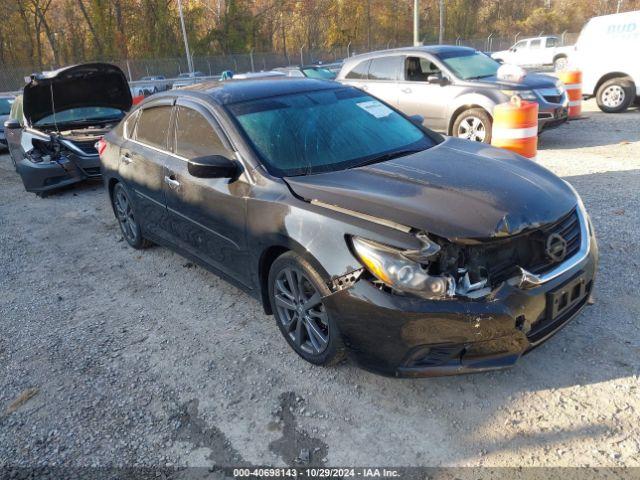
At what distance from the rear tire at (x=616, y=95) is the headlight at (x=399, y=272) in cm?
1039

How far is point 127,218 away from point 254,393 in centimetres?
311

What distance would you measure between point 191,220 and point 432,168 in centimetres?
187

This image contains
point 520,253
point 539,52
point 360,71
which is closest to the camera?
point 520,253

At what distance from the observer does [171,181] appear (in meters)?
4.04

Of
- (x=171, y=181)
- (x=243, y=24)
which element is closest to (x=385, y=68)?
(x=171, y=181)

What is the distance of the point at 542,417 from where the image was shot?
8.42 feet

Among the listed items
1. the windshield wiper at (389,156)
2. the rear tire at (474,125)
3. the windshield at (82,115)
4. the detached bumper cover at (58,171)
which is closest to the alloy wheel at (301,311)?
the windshield wiper at (389,156)

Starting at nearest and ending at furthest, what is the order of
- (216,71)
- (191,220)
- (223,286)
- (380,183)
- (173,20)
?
(380,183), (191,220), (223,286), (216,71), (173,20)

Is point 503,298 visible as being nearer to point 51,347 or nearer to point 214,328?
point 214,328

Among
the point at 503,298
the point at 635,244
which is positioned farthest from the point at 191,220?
the point at 635,244

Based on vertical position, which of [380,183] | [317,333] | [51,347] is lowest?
[51,347]

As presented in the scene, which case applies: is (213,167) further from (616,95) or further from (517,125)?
(616,95)

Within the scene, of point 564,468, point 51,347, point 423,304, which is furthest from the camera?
point 51,347

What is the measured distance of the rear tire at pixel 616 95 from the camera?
10.5m
